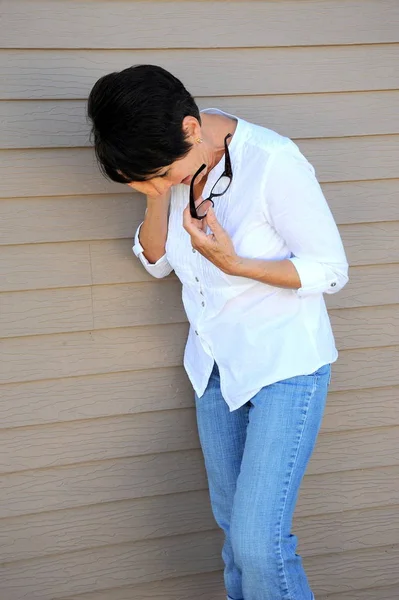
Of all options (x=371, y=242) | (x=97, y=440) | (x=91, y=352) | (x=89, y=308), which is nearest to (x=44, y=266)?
(x=89, y=308)

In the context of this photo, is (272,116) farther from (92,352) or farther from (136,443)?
(136,443)

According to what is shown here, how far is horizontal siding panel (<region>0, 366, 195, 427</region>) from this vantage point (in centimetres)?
254

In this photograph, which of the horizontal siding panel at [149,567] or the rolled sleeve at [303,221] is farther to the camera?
the horizontal siding panel at [149,567]

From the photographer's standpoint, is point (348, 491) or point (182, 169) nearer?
point (182, 169)

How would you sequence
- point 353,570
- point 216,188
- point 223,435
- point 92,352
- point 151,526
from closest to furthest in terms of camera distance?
1. point 216,188
2. point 223,435
3. point 92,352
4. point 151,526
5. point 353,570

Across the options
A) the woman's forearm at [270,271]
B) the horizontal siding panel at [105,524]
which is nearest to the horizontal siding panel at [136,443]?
the horizontal siding panel at [105,524]

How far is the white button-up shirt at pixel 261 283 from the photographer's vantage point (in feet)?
6.60

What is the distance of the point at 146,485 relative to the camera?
106 inches

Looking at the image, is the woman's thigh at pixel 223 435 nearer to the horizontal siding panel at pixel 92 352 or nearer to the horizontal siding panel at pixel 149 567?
the horizontal siding panel at pixel 92 352

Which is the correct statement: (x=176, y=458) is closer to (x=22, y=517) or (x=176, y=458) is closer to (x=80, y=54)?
(x=22, y=517)

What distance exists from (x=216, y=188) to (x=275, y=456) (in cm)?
73

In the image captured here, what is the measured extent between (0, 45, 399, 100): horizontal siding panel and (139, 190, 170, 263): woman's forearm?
47 centimetres

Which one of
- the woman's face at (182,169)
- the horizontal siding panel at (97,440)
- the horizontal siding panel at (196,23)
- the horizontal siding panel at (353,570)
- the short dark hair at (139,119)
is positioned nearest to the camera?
the short dark hair at (139,119)

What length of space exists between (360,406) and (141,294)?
2.95 feet
